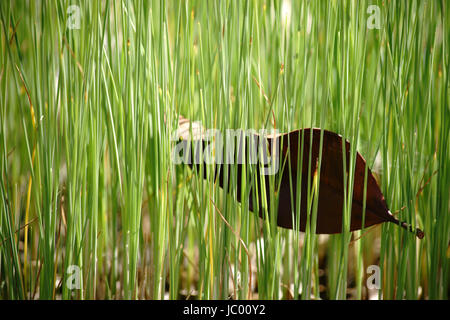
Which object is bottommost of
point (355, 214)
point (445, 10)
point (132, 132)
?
point (355, 214)

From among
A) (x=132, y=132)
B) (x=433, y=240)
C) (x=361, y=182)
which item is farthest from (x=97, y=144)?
(x=433, y=240)

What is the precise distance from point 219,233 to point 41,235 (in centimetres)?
24

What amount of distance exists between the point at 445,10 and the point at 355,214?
0.30 metres

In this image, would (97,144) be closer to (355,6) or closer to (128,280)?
(128,280)

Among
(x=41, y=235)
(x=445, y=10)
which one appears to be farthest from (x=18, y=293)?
(x=445, y=10)

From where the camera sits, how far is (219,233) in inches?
22.6

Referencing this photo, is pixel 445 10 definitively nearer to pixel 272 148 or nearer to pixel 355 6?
pixel 355 6

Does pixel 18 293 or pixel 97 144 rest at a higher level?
pixel 97 144

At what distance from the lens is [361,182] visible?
0.55m

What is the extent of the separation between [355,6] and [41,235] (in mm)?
516

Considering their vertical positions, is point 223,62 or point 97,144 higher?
point 223,62
